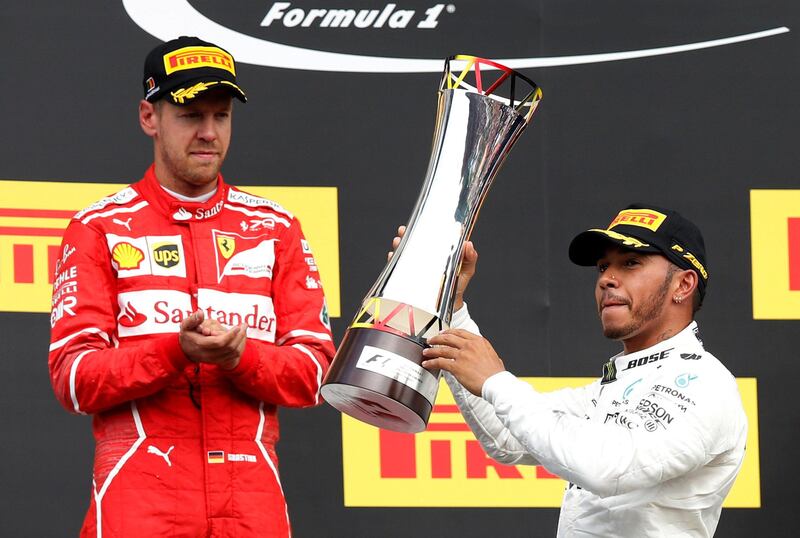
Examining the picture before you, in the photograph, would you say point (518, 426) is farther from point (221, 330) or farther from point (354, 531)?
point (354, 531)

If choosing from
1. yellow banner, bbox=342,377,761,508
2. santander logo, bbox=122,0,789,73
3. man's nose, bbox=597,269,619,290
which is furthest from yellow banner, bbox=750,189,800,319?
man's nose, bbox=597,269,619,290

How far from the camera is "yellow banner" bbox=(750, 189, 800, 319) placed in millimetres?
3213

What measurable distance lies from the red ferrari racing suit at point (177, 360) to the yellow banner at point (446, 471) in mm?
863

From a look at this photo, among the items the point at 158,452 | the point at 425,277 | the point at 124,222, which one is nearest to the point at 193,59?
the point at 124,222

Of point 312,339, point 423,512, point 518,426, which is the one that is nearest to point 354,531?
point 423,512

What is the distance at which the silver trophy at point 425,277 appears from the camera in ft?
6.61

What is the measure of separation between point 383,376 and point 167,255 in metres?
0.53

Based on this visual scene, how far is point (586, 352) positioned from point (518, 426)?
3.91ft

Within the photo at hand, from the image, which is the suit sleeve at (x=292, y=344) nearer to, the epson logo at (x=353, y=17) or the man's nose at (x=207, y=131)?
the man's nose at (x=207, y=131)

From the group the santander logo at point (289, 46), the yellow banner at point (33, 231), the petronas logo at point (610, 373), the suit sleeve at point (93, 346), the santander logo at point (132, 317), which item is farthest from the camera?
the santander logo at point (289, 46)

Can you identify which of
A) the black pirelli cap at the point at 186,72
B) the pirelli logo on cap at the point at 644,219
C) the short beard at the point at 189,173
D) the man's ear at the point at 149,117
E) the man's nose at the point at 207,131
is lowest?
the pirelli logo on cap at the point at 644,219

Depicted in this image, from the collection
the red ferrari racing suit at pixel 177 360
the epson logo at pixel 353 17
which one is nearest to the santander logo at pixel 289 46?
the epson logo at pixel 353 17

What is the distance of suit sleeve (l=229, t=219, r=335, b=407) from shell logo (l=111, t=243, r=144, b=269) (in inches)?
10.5

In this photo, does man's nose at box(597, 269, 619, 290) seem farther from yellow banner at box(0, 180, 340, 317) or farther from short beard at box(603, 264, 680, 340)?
yellow banner at box(0, 180, 340, 317)
